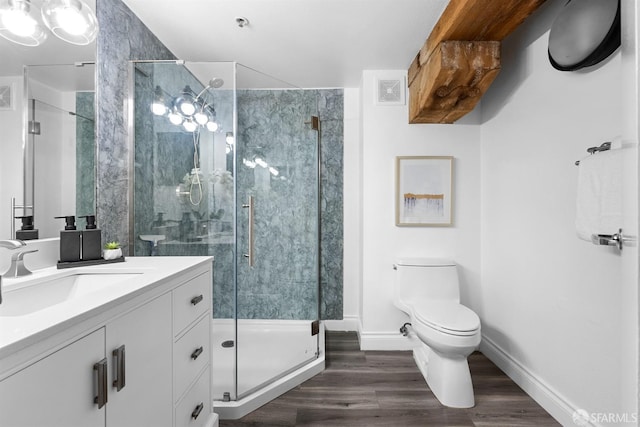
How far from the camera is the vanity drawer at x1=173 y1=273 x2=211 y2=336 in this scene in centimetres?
121

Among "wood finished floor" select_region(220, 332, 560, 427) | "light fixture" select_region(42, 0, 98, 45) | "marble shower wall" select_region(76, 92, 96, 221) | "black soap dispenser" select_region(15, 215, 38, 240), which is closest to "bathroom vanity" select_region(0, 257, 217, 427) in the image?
"black soap dispenser" select_region(15, 215, 38, 240)

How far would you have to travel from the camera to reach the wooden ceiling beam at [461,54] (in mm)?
1548

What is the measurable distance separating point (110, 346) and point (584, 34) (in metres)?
2.17

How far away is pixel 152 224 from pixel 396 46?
2.07 meters

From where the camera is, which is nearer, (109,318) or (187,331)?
(109,318)

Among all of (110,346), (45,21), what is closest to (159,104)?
(45,21)

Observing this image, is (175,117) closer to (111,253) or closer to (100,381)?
(111,253)

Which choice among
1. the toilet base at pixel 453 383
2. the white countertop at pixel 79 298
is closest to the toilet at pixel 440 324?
the toilet base at pixel 453 383

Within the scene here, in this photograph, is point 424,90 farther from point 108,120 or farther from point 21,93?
point 21,93

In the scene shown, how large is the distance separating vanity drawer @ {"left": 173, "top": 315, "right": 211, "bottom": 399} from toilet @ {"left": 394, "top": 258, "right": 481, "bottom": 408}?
130 centimetres

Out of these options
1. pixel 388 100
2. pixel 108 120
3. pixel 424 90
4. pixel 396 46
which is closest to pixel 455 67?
pixel 424 90

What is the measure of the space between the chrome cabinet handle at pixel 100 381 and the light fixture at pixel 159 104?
62.0 inches

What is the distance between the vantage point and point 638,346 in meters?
0.71

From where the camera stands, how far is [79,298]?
850 millimetres
